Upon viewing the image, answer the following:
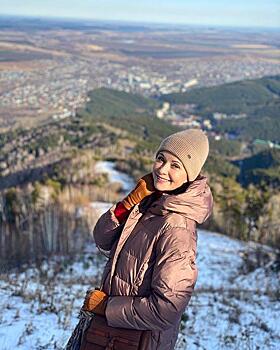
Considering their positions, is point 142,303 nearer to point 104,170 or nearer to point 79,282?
point 79,282

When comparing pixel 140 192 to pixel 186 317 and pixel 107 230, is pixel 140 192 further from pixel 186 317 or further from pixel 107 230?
pixel 186 317

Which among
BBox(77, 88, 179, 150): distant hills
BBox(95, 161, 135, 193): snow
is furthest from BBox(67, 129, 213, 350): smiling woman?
BBox(77, 88, 179, 150): distant hills

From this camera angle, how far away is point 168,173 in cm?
242

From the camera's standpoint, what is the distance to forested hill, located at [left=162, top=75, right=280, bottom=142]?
251 ft

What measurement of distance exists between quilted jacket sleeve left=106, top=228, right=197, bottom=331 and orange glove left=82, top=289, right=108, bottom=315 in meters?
0.08

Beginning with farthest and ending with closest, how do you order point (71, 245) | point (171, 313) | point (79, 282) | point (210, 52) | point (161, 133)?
point (210, 52), point (161, 133), point (71, 245), point (79, 282), point (171, 313)

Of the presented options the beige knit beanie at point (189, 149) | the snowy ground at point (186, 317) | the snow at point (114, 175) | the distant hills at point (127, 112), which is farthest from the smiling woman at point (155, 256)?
the distant hills at point (127, 112)

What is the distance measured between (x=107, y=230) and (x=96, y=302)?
0.40 meters

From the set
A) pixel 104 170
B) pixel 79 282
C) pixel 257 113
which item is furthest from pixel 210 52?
pixel 79 282

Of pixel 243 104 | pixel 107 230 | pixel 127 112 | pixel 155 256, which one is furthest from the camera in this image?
pixel 243 104

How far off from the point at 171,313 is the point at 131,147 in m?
43.3

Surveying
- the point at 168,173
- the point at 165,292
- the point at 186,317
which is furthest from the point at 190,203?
the point at 186,317

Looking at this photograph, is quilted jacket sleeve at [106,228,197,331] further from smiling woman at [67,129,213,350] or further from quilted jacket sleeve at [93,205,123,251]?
quilted jacket sleeve at [93,205,123,251]

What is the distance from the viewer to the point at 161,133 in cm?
6125
